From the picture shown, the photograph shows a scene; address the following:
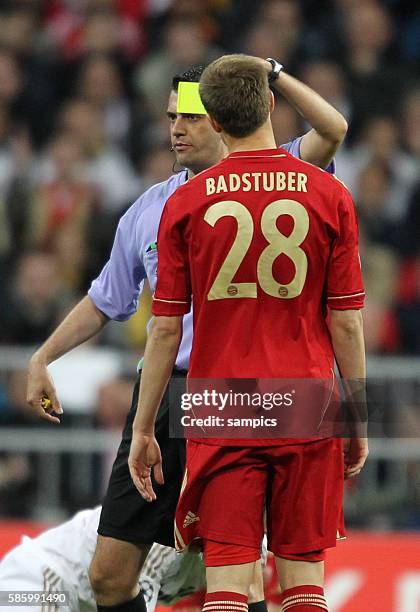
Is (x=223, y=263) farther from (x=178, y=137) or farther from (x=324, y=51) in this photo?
(x=324, y=51)

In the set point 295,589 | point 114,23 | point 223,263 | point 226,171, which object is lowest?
point 295,589

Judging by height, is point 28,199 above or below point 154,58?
below

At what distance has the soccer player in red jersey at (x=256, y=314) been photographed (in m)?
4.14

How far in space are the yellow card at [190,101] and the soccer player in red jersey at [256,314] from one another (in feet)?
2.01

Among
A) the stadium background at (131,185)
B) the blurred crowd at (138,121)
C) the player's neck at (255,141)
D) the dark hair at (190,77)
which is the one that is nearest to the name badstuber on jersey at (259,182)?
the player's neck at (255,141)

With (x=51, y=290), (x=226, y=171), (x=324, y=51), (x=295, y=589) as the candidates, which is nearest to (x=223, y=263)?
(x=226, y=171)

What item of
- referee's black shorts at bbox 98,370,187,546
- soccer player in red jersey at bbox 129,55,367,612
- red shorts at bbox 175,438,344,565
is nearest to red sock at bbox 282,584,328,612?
soccer player in red jersey at bbox 129,55,367,612

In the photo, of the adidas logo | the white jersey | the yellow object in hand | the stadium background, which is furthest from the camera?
the stadium background

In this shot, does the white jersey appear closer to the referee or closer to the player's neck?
the referee

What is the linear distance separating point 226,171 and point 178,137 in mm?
737

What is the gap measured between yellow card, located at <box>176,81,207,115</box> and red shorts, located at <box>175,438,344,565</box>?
124 centimetres

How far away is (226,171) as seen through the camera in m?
4.18

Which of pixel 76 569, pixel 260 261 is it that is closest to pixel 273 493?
pixel 260 261

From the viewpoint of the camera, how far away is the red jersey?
4.13 m
